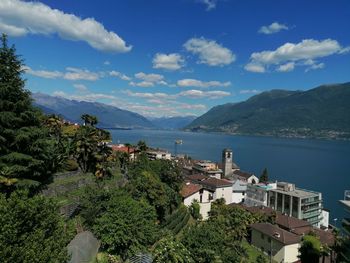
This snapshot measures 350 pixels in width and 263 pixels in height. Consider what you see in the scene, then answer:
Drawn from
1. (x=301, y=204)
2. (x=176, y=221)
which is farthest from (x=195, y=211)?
(x=301, y=204)

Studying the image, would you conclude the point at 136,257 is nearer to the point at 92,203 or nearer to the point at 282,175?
the point at 92,203

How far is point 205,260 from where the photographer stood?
86.7 ft

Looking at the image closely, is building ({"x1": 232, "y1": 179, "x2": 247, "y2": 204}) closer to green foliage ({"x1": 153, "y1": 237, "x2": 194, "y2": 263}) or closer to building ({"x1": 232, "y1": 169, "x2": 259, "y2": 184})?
building ({"x1": 232, "y1": 169, "x2": 259, "y2": 184})

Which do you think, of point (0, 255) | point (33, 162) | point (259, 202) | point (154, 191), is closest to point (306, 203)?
point (259, 202)

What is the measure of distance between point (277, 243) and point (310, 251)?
22.6 ft

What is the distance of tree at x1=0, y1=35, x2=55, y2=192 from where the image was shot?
80.9ft

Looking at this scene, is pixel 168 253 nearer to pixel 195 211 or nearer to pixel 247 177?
pixel 195 211

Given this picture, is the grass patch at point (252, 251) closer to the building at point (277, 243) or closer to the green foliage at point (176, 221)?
the building at point (277, 243)

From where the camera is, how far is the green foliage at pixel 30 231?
16031 mm

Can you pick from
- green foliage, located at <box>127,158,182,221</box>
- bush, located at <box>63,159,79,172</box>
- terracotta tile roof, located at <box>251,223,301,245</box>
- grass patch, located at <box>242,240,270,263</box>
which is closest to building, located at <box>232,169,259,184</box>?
terracotta tile roof, located at <box>251,223,301,245</box>

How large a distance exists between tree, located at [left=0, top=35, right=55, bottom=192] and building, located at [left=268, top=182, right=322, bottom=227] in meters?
64.8

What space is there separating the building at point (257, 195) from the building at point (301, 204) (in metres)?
2.74

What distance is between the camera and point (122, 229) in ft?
80.2

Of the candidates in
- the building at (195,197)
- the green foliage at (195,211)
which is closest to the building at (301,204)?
the building at (195,197)
